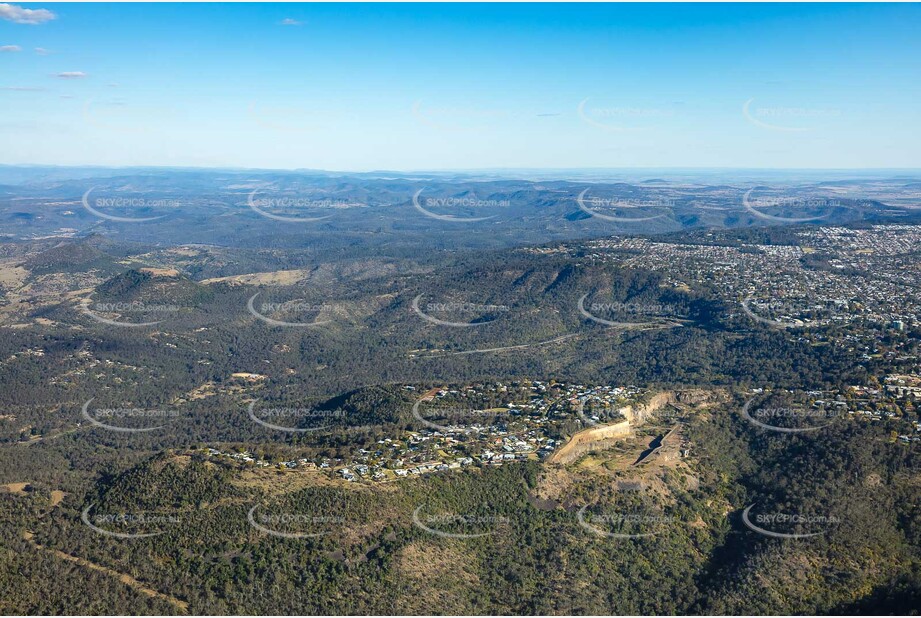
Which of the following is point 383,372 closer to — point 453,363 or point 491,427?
point 453,363

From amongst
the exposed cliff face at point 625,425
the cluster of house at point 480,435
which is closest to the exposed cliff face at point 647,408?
the exposed cliff face at point 625,425

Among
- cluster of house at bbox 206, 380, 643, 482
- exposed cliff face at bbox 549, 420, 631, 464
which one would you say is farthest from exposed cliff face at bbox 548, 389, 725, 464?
cluster of house at bbox 206, 380, 643, 482

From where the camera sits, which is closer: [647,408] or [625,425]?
[625,425]

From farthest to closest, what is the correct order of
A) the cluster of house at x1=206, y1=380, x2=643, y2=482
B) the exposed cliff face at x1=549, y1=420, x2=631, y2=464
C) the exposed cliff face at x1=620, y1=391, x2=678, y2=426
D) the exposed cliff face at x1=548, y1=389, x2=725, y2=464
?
1. the exposed cliff face at x1=620, y1=391, x2=678, y2=426
2. the exposed cliff face at x1=548, y1=389, x2=725, y2=464
3. the exposed cliff face at x1=549, y1=420, x2=631, y2=464
4. the cluster of house at x1=206, y1=380, x2=643, y2=482

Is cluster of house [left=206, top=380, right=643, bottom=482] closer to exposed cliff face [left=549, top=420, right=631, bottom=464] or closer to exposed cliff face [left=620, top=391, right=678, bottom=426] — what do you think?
exposed cliff face [left=549, top=420, right=631, bottom=464]

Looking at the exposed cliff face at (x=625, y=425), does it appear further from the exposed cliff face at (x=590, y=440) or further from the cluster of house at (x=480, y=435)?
the cluster of house at (x=480, y=435)

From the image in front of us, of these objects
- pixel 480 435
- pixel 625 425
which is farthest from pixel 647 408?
pixel 480 435

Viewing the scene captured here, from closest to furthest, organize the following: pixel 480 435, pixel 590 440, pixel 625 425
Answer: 1. pixel 590 440
2. pixel 480 435
3. pixel 625 425

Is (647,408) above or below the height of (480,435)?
below

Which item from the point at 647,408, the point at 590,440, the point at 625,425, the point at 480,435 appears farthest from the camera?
the point at 647,408

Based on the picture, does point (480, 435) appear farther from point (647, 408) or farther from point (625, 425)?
point (647, 408)

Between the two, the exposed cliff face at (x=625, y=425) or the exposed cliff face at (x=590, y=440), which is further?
the exposed cliff face at (x=625, y=425)

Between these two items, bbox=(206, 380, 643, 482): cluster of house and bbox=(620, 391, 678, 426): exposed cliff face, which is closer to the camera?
bbox=(206, 380, 643, 482): cluster of house
